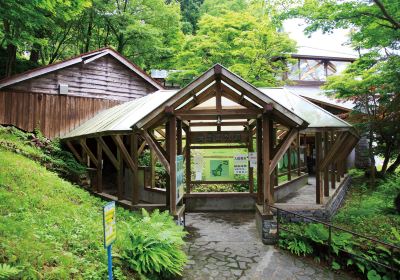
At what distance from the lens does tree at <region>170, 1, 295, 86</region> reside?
58.7 feet

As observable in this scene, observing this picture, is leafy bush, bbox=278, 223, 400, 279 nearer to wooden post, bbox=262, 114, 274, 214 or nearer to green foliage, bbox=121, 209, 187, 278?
wooden post, bbox=262, 114, 274, 214

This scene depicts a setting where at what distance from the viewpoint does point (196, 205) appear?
11703mm

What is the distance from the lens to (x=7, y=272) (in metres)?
3.76

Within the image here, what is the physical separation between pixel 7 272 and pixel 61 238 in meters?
1.83

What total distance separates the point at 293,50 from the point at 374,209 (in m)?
11.6

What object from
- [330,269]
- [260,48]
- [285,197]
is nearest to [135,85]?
[260,48]

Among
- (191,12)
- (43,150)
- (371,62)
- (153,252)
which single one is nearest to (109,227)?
(153,252)

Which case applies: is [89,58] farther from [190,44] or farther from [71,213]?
[71,213]

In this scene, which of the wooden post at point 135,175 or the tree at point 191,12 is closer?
the wooden post at point 135,175

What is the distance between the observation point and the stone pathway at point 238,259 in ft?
20.5

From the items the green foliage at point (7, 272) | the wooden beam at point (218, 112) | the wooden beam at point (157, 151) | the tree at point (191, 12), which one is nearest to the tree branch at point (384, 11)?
the wooden beam at point (218, 112)

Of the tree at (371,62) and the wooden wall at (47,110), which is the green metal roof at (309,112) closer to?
the tree at (371,62)

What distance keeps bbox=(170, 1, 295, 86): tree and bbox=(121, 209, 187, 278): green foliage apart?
12.7 m

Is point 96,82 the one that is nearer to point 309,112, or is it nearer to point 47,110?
point 47,110
